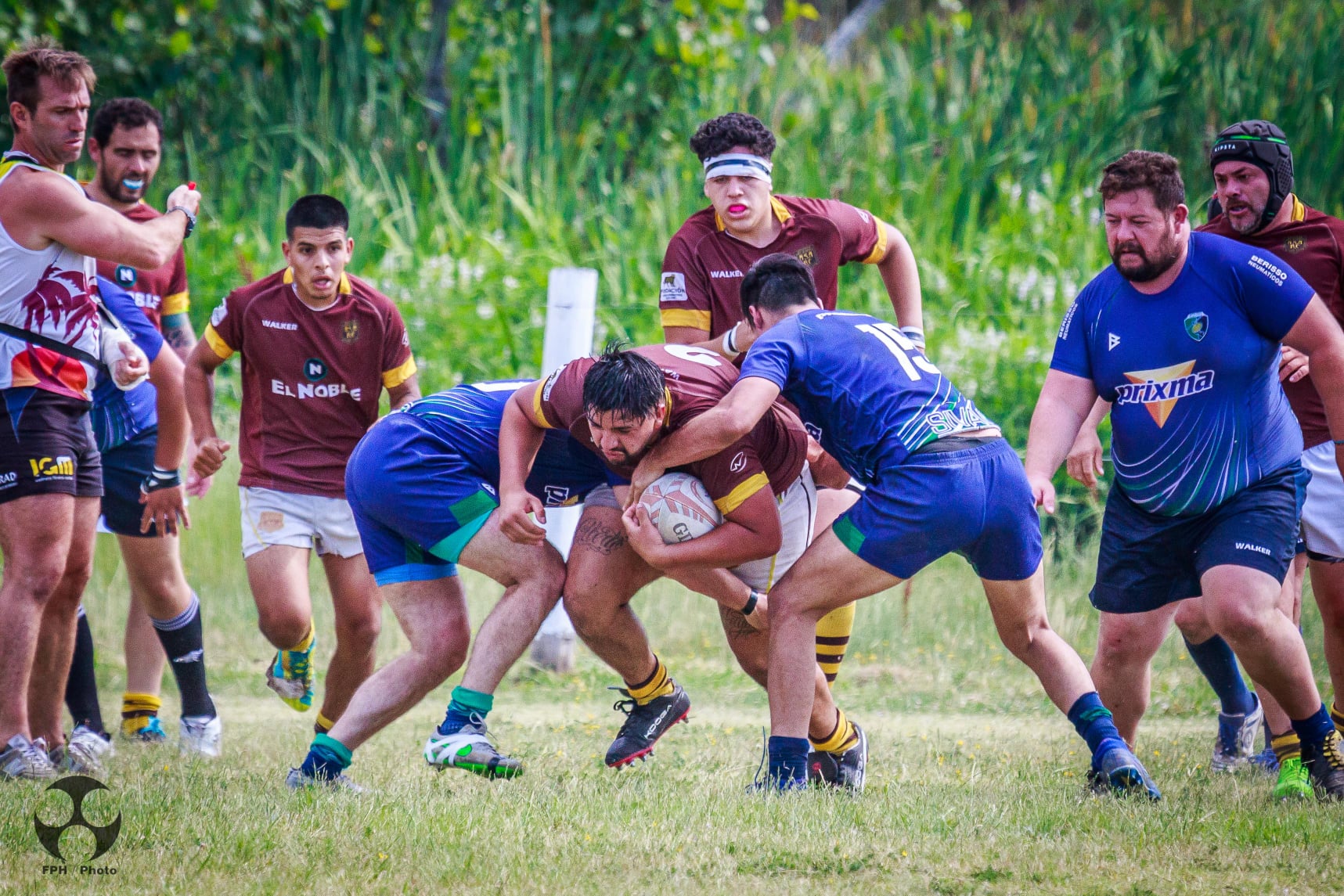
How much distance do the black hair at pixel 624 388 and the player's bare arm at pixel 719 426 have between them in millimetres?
150

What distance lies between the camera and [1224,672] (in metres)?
5.67

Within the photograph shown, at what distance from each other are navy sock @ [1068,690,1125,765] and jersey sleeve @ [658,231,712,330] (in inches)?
84.0

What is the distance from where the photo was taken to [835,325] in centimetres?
470

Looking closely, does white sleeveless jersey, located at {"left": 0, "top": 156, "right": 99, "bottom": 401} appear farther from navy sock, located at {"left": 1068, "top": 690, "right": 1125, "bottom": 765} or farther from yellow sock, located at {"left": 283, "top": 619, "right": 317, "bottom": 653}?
navy sock, located at {"left": 1068, "top": 690, "right": 1125, "bottom": 765}

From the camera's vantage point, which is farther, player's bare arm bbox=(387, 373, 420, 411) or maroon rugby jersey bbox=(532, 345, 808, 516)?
player's bare arm bbox=(387, 373, 420, 411)

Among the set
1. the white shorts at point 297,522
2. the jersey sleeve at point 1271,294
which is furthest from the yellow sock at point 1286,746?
the white shorts at point 297,522

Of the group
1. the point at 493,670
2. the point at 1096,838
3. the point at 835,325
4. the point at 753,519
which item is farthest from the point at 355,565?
the point at 1096,838

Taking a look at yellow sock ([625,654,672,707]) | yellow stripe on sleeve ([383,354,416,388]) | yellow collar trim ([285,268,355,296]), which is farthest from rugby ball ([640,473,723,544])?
yellow collar trim ([285,268,355,296])

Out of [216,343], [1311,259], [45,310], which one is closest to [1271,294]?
[1311,259]

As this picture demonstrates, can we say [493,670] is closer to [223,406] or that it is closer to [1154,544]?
[1154,544]

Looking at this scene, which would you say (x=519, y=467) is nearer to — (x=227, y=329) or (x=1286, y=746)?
(x=227, y=329)

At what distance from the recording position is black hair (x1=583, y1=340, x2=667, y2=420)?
4418mm

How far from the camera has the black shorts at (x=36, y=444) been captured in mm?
4988

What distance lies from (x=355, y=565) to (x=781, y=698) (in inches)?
77.5
